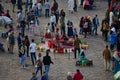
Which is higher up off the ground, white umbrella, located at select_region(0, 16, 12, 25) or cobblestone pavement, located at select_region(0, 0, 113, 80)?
white umbrella, located at select_region(0, 16, 12, 25)

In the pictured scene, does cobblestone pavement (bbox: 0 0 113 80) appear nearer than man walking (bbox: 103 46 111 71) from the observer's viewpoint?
Yes

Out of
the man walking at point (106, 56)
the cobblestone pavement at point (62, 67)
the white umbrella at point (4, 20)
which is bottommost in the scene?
the cobblestone pavement at point (62, 67)

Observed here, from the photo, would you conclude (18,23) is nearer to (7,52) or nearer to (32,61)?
(7,52)

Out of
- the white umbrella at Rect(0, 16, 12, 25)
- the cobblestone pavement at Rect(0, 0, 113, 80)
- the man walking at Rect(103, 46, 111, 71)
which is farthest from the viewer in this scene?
the white umbrella at Rect(0, 16, 12, 25)

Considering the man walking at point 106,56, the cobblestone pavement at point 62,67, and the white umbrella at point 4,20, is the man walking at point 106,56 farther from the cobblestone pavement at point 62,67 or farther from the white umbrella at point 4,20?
the white umbrella at point 4,20

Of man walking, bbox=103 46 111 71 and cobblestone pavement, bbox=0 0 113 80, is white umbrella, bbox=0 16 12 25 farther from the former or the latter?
man walking, bbox=103 46 111 71

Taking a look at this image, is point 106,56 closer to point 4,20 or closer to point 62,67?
point 62,67

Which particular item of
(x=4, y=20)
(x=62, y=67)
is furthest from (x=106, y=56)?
(x=4, y=20)

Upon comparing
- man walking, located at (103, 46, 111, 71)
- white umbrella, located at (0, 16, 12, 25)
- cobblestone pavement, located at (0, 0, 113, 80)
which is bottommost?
cobblestone pavement, located at (0, 0, 113, 80)

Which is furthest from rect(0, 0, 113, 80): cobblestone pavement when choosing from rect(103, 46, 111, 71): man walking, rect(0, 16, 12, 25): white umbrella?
rect(0, 16, 12, 25): white umbrella

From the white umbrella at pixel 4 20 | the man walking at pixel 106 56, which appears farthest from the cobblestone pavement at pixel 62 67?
the white umbrella at pixel 4 20

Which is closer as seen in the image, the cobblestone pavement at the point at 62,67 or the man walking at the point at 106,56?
the cobblestone pavement at the point at 62,67

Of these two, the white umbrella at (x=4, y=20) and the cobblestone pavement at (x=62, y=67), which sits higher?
the white umbrella at (x=4, y=20)

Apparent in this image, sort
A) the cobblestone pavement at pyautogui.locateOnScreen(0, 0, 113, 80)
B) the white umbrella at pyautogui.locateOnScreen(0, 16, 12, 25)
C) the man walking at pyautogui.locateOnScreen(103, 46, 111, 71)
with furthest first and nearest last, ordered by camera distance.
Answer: the white umbrella at pyautogui.locateOnScreen(0, 16, 12, 25) → the man walking at pyautogui.locateOnScreen(103, 46, 111, 71) → the cobblestone pavement at pyautogui.locateOnScreen(0, 0, 113, 80)
